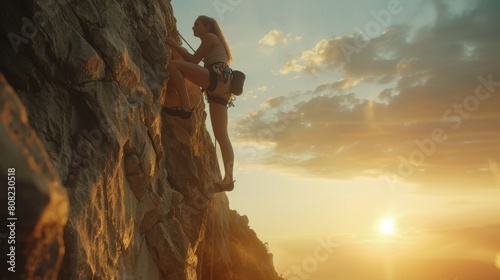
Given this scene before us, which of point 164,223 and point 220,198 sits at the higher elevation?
point 220,198

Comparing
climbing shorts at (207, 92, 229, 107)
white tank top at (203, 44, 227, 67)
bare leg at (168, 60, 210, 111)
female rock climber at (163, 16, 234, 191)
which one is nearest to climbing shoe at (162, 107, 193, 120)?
female rock climber at (163, 16, 234, 191)

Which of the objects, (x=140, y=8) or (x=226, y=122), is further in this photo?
(x=226, y=122)

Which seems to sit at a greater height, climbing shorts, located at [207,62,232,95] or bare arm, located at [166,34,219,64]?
bare arm, located at [166,34,219,64]

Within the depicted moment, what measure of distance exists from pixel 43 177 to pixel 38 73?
265cm

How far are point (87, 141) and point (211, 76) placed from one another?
455 cm

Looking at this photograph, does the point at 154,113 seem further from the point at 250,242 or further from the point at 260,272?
the point at 250,242

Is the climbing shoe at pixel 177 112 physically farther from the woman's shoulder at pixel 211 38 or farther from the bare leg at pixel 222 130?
the woman's shoulder at pixel 211 38

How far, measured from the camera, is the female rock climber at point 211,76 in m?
9.63

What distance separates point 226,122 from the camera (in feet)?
34.7

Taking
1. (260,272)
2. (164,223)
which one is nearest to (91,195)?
(164,223)

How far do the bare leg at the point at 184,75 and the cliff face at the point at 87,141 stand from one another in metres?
0.51

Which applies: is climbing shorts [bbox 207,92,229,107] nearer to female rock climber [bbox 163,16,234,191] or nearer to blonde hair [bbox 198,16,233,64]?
female rock climber [bbox 163,16,234,191]

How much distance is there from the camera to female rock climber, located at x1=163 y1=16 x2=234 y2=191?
9.63m

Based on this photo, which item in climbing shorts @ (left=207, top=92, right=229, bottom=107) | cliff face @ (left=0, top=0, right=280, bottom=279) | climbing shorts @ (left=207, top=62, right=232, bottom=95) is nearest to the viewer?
cliff face @ (left=0, top=0, right=280, bottom=279)
